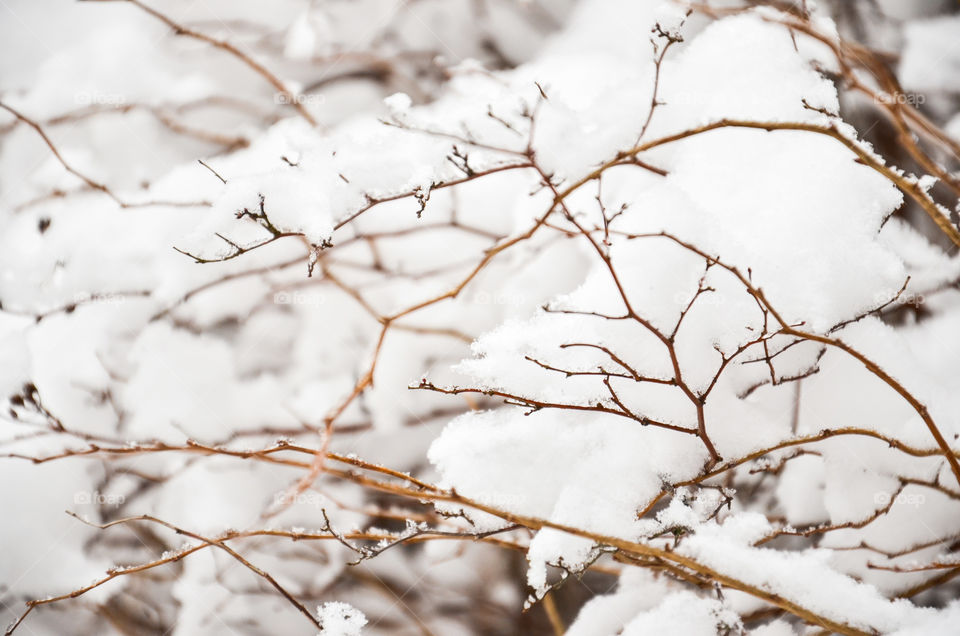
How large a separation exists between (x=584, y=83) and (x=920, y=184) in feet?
3.41

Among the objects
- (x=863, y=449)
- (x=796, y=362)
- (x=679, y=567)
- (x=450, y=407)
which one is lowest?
(x=679, y=567)

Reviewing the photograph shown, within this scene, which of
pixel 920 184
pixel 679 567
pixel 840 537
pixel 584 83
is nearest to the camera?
pixel 920 184

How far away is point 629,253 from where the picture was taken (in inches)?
47.3

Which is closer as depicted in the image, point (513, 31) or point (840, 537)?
point (840, 537)

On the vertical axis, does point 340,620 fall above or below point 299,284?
below

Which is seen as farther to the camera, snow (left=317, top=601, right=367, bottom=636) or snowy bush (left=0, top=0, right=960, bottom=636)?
snowy bush (left=0, top=0, right=960, bottom=636)

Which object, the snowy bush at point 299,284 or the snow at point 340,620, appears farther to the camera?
the snowy bush at point 299,284

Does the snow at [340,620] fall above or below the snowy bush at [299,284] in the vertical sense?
below

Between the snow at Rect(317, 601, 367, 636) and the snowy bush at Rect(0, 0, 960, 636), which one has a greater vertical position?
the snowy bush at Rect(0, 0, 960, 636)

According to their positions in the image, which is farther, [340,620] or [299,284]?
[299,284]

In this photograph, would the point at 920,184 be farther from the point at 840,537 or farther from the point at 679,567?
the point at 840,537

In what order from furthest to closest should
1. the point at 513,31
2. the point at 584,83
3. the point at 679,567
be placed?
the point at 513,31
the point at 584,83
the point at 679,567

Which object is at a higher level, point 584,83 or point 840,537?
point 584,83

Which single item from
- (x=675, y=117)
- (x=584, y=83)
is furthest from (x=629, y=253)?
(x=584, y=83)
